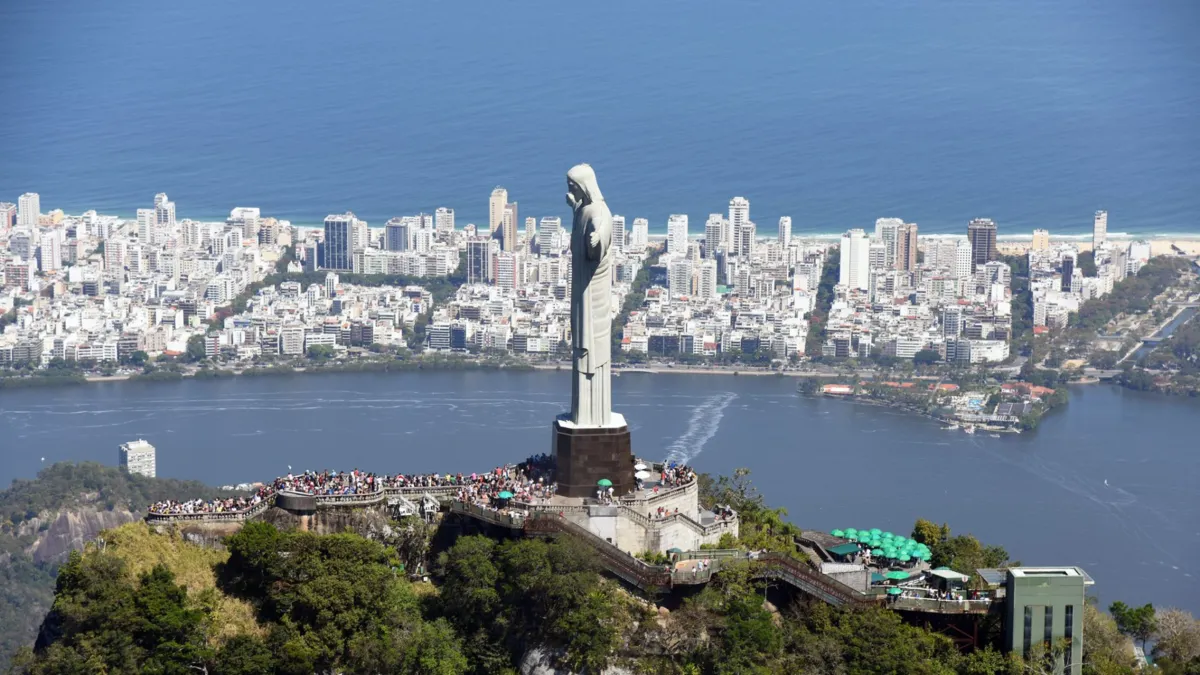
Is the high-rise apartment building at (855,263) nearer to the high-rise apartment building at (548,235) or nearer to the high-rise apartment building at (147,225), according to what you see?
the high-rise apartment building at (548,235)

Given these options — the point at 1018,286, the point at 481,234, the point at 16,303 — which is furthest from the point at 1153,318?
the point at 16,303

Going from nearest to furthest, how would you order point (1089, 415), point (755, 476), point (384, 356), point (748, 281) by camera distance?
1. point (755, 476)
2. point (1089, 415)
3. point (384, 356)
4. point (748, 281)

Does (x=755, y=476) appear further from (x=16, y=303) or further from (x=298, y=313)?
(x=16, y=303)

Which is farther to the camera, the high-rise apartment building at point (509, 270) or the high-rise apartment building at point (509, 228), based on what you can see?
the high-rise apartment building at point (509, 228)

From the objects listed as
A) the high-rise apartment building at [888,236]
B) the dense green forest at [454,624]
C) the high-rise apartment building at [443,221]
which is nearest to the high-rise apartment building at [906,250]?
the high-rise apartment building at [888,236]

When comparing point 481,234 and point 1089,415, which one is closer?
point 1089,415

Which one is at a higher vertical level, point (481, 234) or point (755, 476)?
point (481, 234)
